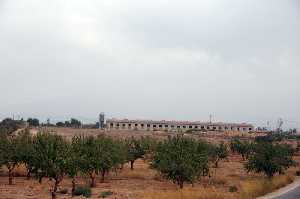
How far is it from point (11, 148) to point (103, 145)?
31.0 ft

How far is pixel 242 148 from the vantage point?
87.8m

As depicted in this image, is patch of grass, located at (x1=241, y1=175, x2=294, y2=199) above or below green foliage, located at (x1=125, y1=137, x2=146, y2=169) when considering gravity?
below

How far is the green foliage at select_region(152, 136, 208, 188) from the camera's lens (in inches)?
1657

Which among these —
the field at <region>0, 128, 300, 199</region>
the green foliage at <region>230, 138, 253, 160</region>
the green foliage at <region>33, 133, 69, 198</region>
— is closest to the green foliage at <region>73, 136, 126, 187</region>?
the field at <region>0, 128, 300, 199</region>

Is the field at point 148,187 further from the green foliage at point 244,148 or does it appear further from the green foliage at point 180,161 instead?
the green foliage at point 244,148

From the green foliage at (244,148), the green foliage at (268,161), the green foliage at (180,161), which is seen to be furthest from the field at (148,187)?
the green foliage at (244,148)

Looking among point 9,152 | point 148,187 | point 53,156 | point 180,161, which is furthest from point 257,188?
point 9,152

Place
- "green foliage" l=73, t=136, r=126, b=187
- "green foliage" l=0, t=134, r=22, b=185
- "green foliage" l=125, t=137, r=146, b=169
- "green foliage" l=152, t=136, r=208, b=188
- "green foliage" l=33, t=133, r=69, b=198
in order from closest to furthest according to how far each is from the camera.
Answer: "green foliage" l=33, t=133, r=69, b=198 < "green foliage" l=152, t=136, r=208, b=188 < "green foliage" l=73, t=136, r=126, b=187 < "green foliage" l=0, t=134, r=22, b=185 < "green foliage" l=125, t=137, r=146, b=169

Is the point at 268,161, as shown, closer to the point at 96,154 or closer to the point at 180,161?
the point at 180,161

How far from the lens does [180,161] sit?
139ft

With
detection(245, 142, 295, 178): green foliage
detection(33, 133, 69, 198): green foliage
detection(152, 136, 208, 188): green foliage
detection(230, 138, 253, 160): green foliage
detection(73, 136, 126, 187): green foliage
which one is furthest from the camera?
detection(230, 138, 253, 160): green foliage

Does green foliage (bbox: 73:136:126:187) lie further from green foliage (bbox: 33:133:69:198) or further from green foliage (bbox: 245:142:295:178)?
green foliage (bbox: 245:142:295:178)

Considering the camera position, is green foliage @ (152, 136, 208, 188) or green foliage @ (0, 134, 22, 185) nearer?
green foliage @ (152, 136, 208, 188)

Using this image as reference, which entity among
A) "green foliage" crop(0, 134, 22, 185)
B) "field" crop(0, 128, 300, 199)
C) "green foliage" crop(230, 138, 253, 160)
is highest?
"green foliage" crop(0, 134, 22, 185)
